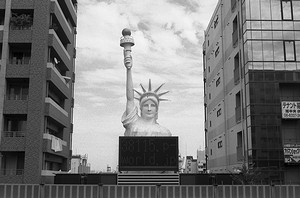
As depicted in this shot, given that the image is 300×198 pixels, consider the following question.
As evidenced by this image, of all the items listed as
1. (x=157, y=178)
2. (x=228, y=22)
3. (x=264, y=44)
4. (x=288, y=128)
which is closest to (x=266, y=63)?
(x=264, y=44)

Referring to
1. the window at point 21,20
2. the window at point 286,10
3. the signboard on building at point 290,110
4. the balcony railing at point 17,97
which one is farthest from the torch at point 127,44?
the window at point 286,10

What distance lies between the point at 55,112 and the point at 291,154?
23.0m

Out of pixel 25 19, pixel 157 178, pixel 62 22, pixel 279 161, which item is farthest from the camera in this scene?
pixel 62 22

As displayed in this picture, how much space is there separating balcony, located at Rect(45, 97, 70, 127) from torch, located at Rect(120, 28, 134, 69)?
8758 mm

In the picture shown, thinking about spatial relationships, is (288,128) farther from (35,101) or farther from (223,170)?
(35,101)

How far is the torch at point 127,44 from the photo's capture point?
1420 inches

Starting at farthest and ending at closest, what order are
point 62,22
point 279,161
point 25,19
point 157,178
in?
1. point 62,22
2. point 25,19
3. point 279,161
4. point 157,178

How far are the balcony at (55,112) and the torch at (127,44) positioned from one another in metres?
8.76

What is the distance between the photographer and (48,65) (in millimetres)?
39406

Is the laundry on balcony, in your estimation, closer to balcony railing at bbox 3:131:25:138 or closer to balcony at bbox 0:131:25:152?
balcony railing at bbox 3:131:25:138

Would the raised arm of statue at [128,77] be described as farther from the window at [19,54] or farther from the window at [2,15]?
the window at [2,15]

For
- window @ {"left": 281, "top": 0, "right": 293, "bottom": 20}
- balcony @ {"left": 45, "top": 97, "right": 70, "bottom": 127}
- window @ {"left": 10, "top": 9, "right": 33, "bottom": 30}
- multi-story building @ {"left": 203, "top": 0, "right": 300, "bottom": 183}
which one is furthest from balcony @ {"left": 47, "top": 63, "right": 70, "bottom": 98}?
window @ {"left": 281, "top": 0, "right": 293, "bottom": 20}

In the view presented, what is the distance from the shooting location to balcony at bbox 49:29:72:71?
3972 cm

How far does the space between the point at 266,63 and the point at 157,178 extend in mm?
15168
